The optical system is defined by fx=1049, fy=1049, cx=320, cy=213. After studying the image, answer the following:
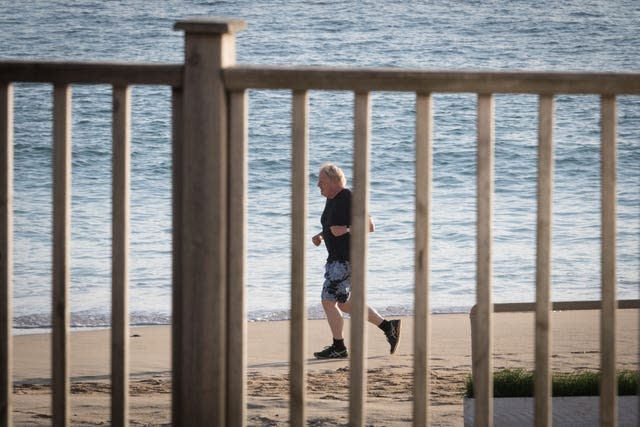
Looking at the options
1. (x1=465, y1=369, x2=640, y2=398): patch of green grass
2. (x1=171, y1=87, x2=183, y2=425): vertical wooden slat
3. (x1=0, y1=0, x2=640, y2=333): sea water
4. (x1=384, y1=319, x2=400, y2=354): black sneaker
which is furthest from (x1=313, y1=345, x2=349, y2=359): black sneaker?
(x1=171, y1=87, x2=183, y2=425): vertical wooden slat

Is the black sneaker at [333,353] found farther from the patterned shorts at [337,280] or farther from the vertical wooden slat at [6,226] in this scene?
the vertical wooden slat at [6,226]

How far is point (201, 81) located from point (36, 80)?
0.44 metres

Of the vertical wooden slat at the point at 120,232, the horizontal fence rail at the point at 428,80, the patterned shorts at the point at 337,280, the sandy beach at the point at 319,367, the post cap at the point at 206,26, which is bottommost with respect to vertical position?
the sandy beach at the point at 319,367

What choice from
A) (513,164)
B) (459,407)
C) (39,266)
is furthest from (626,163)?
(459,407)

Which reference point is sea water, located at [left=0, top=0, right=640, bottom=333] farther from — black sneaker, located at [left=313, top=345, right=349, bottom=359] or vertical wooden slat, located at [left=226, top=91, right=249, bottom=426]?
vertical wooden slat, located at [left=226, top=91, right=249, bottom=426]

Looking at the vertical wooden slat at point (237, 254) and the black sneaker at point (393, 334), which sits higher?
the vertical wooden slat at point (237, 254)

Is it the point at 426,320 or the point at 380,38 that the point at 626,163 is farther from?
the point at 426,320

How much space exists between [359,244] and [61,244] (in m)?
0.75

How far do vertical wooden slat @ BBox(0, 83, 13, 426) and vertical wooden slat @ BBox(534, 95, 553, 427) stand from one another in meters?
1.32

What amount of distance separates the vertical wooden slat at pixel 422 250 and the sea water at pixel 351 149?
8.39 meters

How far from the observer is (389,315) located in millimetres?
11625

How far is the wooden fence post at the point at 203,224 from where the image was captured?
8.49 feet

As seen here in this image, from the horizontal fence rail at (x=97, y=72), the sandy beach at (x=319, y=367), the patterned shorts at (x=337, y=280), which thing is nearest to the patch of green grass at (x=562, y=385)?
the sandy beach at (x=319, y=367)

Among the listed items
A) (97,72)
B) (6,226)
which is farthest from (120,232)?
(97,72)
